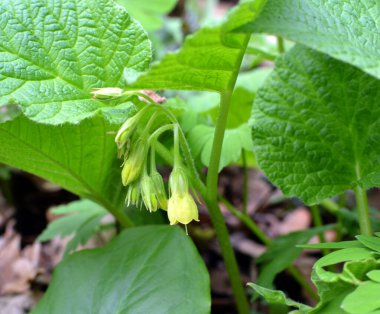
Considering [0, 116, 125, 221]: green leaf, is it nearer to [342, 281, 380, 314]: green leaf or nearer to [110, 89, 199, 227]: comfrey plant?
[110, 89, 199, 227]: comfrey plant

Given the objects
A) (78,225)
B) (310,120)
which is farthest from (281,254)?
(78,225)

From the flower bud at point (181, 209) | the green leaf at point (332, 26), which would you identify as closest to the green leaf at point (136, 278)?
the flower bud at point (181, 209)

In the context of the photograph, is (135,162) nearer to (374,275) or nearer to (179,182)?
(179,182)

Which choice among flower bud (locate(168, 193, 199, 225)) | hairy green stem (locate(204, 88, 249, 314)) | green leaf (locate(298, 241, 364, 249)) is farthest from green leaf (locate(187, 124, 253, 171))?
green leaf (locate(298, 241, 364, 249))

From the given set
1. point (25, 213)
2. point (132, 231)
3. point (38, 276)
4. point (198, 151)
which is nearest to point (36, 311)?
point (132, 231)

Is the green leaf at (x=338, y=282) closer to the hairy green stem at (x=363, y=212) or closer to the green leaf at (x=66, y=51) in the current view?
the hairy green stem at (x=363, y=212)

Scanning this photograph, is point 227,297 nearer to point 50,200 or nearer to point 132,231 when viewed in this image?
point 132,231
